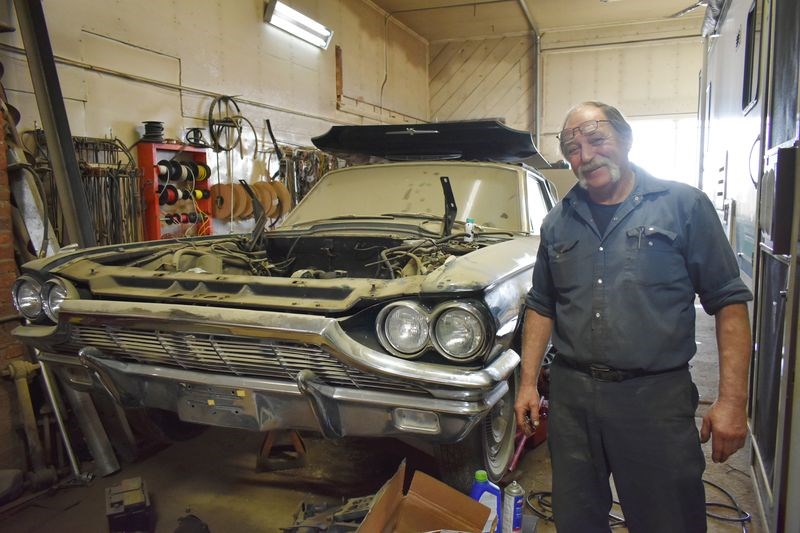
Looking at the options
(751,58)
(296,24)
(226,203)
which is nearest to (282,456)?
(226,203)

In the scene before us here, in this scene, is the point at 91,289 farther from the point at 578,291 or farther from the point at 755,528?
the point at 755,528

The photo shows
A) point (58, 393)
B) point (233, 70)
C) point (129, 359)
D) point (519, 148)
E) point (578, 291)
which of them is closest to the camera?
point (578, 291)

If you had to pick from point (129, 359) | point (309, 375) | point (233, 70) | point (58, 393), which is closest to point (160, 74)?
point (233, 70)

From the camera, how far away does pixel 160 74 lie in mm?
5027

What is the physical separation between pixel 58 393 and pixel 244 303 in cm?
180

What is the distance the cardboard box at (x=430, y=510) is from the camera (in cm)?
191

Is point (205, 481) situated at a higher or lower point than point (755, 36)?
lower

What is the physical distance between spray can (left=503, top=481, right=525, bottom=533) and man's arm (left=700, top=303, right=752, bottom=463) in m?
0.67

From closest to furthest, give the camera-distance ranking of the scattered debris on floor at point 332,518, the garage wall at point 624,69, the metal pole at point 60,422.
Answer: the scattered debris on floor at point 332,518 → the metal pole at point 60,422 → the garage wall at point 624,69

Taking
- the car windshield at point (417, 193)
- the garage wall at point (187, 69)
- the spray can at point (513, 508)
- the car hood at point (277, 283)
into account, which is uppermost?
the garage wall at point (187, 69)

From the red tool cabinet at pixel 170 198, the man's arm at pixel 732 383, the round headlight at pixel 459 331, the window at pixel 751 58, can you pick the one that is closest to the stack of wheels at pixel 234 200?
→ the red tool cabinet at pixel 170 198

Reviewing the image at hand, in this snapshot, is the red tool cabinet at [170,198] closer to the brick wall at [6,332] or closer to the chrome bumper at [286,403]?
the brick wall at [6,332]

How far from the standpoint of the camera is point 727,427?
154 cm

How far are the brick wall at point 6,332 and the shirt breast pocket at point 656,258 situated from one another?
3156 mm
